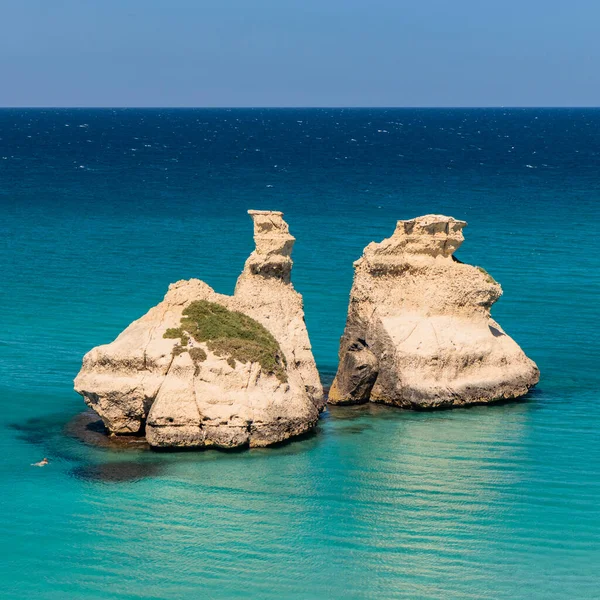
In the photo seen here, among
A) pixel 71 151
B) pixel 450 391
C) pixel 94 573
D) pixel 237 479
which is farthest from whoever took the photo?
pixel 71 151

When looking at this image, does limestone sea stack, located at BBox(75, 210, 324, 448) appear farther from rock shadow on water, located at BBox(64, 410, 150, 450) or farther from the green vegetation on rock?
rock shadow on water, located at BBox(64, 410, 150, 450)

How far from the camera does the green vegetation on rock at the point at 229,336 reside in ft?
105

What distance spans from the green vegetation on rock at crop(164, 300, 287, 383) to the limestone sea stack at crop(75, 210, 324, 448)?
3cm

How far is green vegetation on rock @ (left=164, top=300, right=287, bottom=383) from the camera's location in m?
31.9

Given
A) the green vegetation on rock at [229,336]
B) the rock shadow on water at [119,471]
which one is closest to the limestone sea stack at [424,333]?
the green vegetation on rock at [229,336]

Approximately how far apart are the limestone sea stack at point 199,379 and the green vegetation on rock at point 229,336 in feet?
0.09

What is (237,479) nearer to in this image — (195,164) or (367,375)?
(367,375)

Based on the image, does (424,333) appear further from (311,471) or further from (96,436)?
(96,436)

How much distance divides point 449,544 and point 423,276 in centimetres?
1216

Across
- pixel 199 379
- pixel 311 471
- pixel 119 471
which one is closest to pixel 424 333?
pixel 311 471

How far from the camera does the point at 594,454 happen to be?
32719 mm

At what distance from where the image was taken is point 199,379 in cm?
3150

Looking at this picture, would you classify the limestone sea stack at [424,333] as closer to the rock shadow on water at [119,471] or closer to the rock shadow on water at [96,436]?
the rock shadow on water at [96,436]

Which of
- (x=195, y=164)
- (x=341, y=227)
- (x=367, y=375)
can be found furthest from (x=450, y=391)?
(x=195, y=164)
